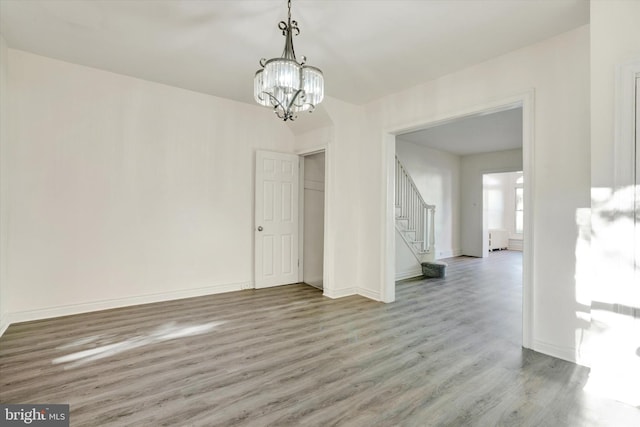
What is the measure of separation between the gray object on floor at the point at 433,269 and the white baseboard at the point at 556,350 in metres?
3.03

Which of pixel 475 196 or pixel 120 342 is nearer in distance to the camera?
pixel 120 342

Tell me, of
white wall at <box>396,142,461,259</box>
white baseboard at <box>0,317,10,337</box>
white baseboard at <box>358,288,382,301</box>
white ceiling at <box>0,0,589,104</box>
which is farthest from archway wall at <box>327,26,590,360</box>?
white baseboard at <box>0,317,10,337</box>

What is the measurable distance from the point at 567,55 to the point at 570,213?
139 centimetres

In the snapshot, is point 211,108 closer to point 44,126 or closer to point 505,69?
point 44,126

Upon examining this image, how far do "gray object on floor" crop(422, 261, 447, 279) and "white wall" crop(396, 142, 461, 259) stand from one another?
2.45 meters

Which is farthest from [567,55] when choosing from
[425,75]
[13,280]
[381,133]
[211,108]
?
[13,280]

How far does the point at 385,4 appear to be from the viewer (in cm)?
241

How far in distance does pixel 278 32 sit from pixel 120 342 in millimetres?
3287

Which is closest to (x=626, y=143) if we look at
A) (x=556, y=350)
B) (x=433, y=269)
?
(x=556, y=350)

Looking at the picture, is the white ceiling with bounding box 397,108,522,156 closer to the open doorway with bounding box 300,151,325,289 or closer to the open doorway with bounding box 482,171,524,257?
the open doorway with bounding box 300,151,325,289

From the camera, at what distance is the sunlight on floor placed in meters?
2.61

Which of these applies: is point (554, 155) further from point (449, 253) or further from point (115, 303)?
point (449, 253)

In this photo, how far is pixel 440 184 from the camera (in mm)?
8484

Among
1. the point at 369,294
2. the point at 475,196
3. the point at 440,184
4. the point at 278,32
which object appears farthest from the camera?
the point at 475,196
